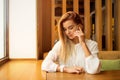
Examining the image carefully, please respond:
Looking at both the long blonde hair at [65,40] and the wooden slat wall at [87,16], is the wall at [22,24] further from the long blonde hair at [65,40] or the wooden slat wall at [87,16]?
the long blonde hair at [65,40]

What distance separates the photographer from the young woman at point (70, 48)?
61.6 inches

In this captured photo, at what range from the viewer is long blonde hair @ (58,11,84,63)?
5.25ft

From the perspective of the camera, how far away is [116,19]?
3.79 meters

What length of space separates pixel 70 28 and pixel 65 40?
0.33ft

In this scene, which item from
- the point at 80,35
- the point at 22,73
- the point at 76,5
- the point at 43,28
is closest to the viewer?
the point at 80,35

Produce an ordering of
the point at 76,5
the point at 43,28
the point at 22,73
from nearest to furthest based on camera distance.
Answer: the point at 22,73
the point at 76,5
the point at 43,28

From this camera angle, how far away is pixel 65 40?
1623mm

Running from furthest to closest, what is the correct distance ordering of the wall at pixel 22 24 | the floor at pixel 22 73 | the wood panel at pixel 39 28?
the wall at pixel 22 24 → the wood panel at pixel 39 28 → the floor at pixel 22 73

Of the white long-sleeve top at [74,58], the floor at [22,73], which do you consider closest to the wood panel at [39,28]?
the floor at [22,73]

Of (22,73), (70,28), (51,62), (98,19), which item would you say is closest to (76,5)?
(98,19)


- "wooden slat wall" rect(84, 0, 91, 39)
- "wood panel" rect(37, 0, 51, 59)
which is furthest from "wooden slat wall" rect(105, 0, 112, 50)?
"wood panel" rect(37, 0, 51, 59)

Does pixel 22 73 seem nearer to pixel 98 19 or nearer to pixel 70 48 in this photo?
pixel 70 48

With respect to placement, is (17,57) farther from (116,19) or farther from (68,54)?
(68,54)

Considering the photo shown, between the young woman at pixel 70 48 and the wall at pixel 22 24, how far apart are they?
228 cm
